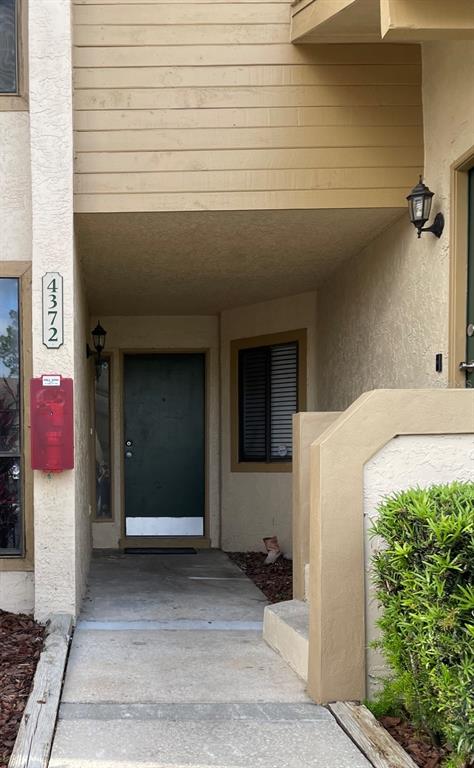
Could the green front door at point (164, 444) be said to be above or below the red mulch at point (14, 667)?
above

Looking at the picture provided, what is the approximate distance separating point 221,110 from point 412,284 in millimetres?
1775

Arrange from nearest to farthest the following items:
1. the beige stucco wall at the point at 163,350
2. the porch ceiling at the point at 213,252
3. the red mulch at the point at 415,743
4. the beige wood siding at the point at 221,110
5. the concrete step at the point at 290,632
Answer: the red mulch at the point at 415,743 < the concrete step at the point at 290,632 < the beige wood siding at the point at 221,110 < the porch ceiling at the point at 213,252 < the beige stucco wall at the point at 163,350

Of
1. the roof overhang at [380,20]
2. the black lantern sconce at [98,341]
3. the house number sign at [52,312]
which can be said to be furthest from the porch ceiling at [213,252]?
the roof overhang at [380,20]

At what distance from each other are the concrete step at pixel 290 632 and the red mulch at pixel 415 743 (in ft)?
1.94

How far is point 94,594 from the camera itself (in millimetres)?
5664

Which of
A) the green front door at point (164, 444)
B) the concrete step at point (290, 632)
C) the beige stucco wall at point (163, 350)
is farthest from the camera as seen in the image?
the green front door at point (164, 444)

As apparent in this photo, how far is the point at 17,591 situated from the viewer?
191 inches

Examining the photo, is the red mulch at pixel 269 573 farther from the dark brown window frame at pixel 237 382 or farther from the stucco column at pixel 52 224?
the stucco column at pixel 52 224

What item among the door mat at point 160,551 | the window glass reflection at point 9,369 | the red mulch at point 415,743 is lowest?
the door mat at point 160,551

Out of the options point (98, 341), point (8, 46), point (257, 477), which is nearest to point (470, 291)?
point (8, 46)

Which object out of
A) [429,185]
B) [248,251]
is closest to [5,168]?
[248,251]

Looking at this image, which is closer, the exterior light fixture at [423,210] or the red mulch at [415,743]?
the red mulch at [415,743]

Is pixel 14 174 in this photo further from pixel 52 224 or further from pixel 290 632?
pixel 290 632

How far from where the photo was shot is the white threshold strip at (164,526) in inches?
327
